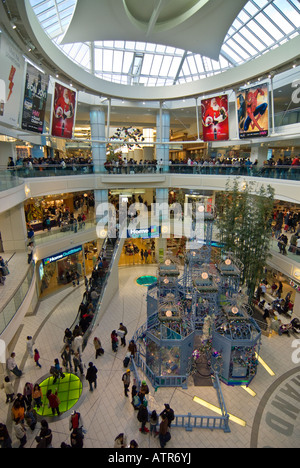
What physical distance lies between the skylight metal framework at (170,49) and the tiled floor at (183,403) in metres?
15.7

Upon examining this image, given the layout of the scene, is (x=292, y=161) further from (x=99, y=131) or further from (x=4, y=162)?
(x=4, y=162)

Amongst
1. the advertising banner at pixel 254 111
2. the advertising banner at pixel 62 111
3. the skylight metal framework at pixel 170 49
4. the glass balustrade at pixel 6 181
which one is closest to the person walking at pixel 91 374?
the glass balustrade at pixel 6 181

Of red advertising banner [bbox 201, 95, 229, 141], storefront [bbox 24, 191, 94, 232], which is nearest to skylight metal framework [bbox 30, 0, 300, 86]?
red advertising banner [bbox 201, 95, 229, 141]

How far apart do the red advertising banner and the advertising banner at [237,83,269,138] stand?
1.50 metres

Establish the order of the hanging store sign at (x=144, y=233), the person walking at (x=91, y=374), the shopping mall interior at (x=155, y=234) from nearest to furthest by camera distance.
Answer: the shopping mall interior at (x=155, y=234), the person walking at (x=91, y=374), the hanging store sign at (x=144, y=233)

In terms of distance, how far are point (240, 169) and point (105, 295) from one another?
1193 cm

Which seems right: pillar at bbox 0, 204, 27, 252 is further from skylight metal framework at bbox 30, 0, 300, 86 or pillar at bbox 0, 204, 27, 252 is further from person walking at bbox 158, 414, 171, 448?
person walking at bbox 158, 414, 171, 448

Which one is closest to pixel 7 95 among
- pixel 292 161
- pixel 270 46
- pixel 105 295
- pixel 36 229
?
pixel 36 229

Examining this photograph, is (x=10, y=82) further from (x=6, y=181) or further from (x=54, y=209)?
(x=54, y=209)

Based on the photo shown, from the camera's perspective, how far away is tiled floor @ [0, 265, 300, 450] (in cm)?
756

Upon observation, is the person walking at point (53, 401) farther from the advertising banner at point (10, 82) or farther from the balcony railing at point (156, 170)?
the advertising banner at point (10, 82)

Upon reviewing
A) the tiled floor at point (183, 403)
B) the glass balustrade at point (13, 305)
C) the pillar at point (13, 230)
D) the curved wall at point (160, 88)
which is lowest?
the tiled floor at point (183, 403)

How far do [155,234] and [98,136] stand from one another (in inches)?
351

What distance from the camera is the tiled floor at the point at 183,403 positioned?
24.8 feet
